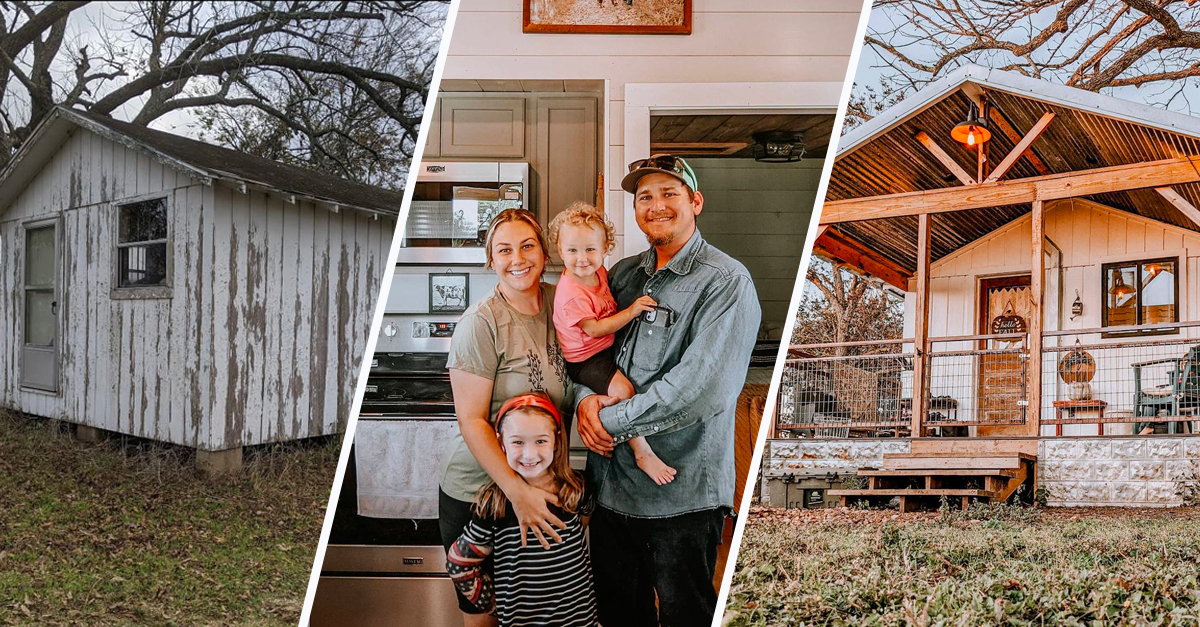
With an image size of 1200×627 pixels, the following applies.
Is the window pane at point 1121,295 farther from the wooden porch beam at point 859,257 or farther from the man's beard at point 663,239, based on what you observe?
the man's beard at point 663,239

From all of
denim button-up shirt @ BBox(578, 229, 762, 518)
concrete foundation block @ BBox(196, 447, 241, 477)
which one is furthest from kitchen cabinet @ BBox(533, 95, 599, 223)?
concrete foundation block @ BBox(196, 447, 241, 477)

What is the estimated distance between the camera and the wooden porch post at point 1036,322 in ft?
8.16

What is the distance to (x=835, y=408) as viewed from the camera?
2707 mm

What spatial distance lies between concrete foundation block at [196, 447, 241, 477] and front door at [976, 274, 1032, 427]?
4.08 meters

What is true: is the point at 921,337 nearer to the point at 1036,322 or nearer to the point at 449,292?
the point at 1036,322

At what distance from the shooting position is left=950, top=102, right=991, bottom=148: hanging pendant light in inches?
99.2

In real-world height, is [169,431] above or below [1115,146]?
below

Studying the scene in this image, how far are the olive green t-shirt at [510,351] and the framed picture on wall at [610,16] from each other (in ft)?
2.56

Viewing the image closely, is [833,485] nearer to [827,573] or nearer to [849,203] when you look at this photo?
[827,573]

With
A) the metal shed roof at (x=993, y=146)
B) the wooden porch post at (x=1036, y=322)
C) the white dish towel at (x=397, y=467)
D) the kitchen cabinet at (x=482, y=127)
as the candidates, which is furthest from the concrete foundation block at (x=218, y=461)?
the wooden porch post at (x=1036, y=322)

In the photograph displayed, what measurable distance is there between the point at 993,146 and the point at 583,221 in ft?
5.37

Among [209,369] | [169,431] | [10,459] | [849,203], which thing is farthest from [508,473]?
[10,459]

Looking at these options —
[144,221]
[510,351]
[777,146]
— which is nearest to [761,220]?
[777,146]

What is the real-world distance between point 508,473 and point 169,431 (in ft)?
11.0
